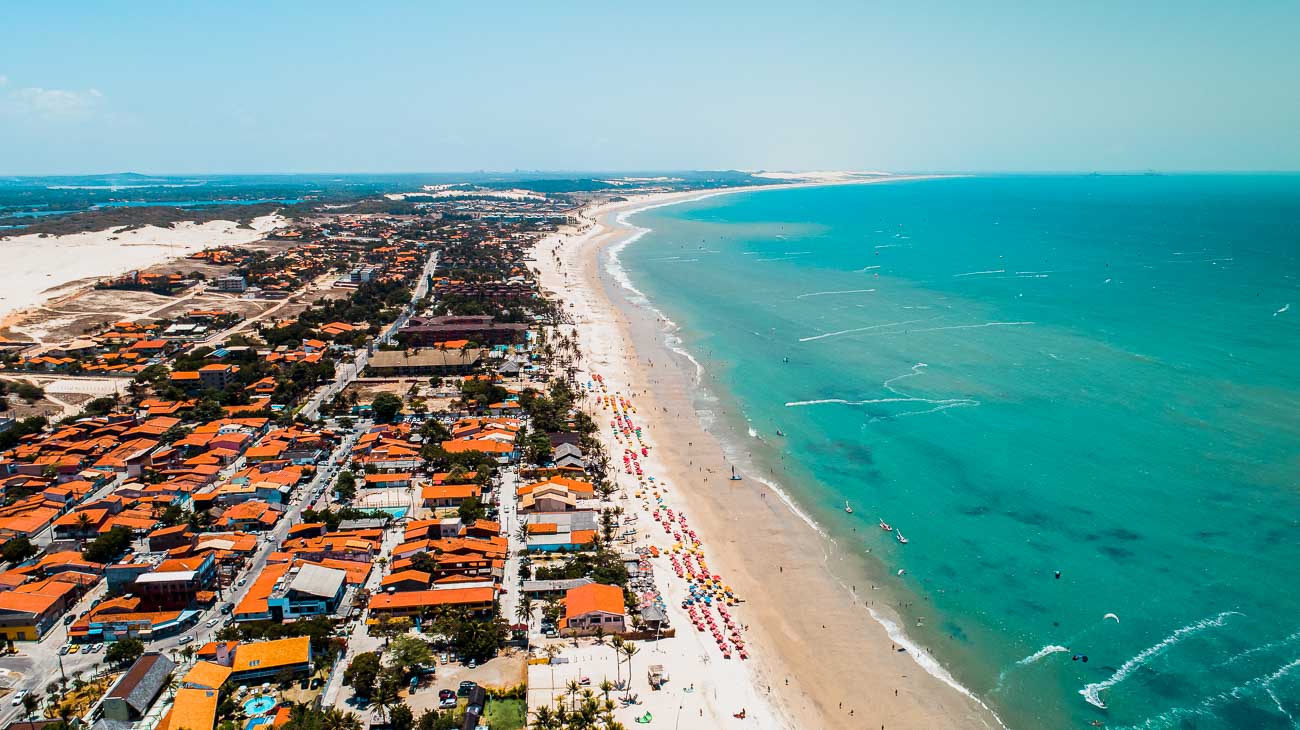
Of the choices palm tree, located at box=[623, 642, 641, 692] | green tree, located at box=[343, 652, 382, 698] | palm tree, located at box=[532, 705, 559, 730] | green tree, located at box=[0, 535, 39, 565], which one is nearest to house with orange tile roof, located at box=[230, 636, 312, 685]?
green tree, located at box=[343, 652, 382, 698]

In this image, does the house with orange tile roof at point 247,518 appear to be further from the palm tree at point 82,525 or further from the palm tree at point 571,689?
the palm tree at point 571,689

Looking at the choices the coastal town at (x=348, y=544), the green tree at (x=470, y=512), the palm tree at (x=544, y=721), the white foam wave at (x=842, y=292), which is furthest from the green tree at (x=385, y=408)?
the white foam wave at (x=842, y=292)

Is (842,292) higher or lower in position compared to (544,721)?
higher

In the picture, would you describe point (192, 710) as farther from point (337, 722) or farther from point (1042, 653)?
point (1042, 653)

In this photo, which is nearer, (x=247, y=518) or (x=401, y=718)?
(x=401, y=718)

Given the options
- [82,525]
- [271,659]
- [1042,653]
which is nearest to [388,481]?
[82,525]

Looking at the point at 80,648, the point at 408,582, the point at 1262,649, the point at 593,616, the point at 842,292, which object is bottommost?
the point at 1262,649

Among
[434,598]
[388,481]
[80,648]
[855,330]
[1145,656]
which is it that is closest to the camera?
[80,648]

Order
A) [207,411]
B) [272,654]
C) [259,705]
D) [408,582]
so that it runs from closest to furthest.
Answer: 1. [259,705]
2. [272,654]
3. [408,582]
4. [207,411]
